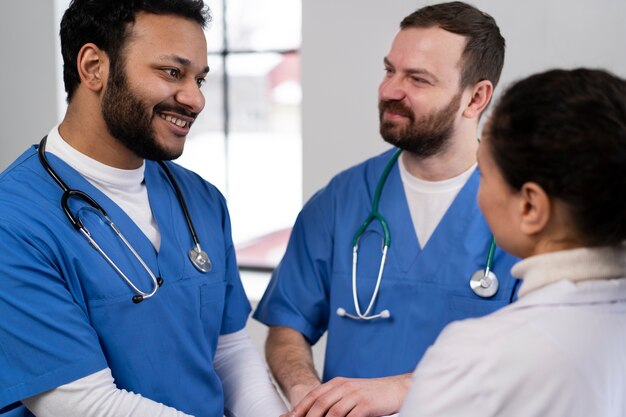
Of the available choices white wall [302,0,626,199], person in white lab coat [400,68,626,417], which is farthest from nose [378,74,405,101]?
white wall [302,0,626,199]

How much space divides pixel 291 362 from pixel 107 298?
512mm

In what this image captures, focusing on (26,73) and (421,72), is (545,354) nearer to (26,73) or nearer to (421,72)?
(421,72)

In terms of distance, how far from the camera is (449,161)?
1689 mm

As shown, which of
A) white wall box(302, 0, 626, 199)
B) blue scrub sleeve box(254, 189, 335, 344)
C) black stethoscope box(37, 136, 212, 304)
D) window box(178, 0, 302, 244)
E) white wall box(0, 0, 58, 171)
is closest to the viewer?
black stethoscope box(37, 136, 212, 304)


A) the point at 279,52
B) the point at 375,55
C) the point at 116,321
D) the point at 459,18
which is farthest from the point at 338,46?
the point at 116,321

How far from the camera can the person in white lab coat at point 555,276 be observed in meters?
0.84

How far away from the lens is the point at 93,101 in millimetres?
1446

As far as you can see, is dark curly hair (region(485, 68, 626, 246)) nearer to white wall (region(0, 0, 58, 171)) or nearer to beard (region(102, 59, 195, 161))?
beard (region(102, 59, 195, 161))

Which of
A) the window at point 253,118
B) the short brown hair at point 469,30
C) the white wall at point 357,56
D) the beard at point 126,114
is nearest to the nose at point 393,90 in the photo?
the short brown hair at point 469,30

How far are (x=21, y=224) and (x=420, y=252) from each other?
83cm

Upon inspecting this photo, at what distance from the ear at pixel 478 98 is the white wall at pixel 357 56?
94 centimetres

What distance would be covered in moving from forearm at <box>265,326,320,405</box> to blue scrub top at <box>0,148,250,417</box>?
14cm

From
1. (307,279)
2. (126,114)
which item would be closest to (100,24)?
(126,114)

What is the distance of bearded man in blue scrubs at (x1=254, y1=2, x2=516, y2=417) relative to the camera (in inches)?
63.1
